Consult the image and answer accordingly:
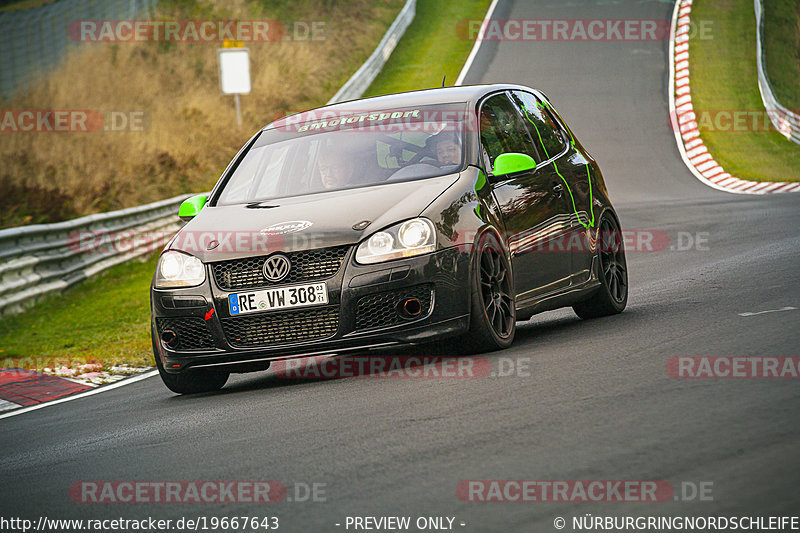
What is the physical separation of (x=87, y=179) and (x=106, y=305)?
9.08m

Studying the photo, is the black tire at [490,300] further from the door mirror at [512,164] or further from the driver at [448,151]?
the driver at [448,151]

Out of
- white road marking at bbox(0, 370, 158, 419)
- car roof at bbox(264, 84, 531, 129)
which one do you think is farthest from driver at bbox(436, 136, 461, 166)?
white road marking at bbox(0, 370, 158, 419)

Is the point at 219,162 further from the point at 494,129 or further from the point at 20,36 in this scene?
the point at 494,129

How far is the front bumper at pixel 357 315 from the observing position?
23.0ft

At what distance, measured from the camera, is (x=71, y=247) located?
57.4 ft

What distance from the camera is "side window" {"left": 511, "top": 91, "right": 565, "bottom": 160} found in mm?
9070

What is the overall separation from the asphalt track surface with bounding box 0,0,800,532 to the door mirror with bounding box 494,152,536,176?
113 centimetres

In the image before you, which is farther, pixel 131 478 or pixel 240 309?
pixel 240 309

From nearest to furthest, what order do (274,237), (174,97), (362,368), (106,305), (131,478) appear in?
(131,478), (274,237), (362,368), (106,305), (174,97)

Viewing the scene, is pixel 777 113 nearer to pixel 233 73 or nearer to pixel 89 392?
pixel 233 73

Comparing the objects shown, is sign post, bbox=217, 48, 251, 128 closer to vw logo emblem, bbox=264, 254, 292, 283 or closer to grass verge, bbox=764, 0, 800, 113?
grass verge, bbox=764, 0, 800, 113

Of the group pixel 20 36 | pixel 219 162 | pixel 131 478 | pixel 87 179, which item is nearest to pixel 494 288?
pixel 131 478

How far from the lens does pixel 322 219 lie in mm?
→ 7262

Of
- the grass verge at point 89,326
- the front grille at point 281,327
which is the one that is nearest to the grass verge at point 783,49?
the grass verge at point 89,326
